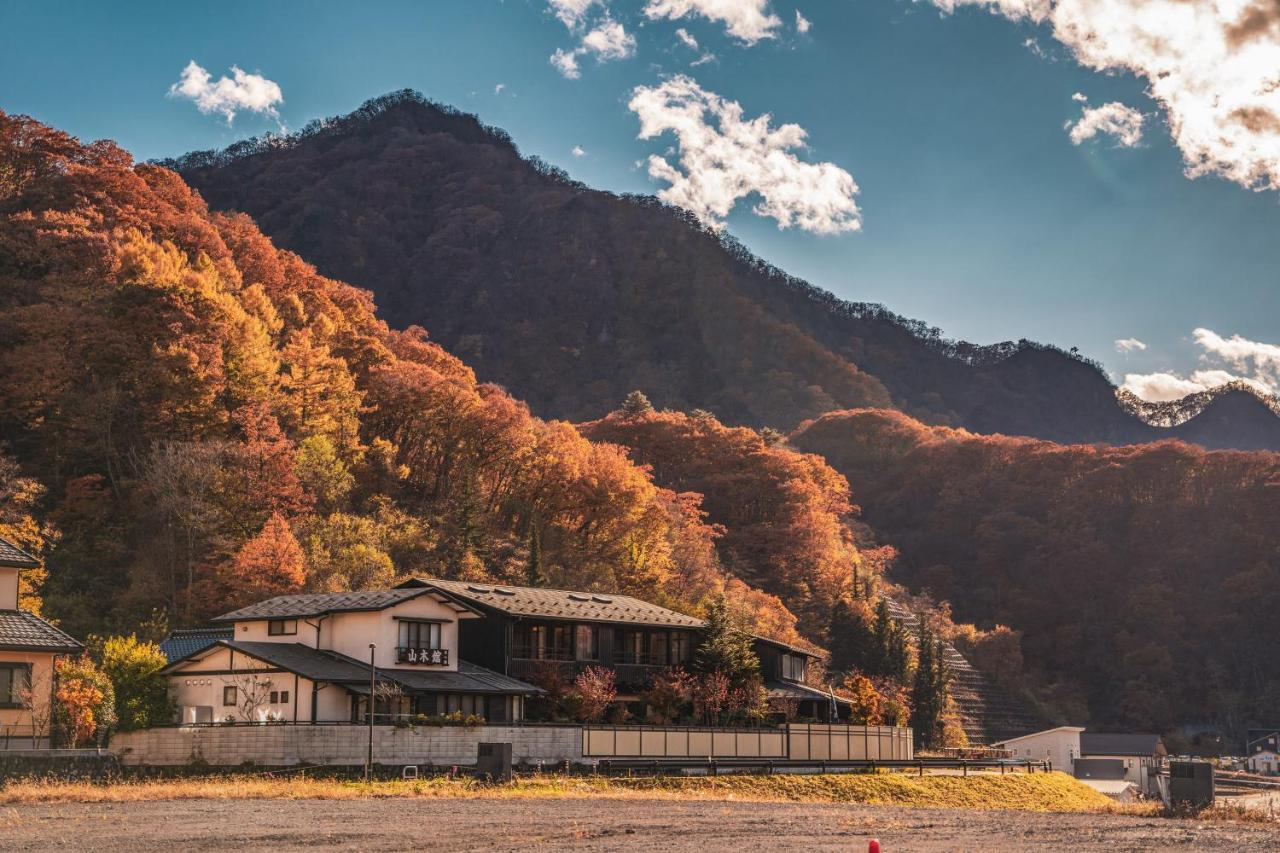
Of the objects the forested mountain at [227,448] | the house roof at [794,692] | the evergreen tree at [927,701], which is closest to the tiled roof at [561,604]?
the house roof at [794,692]

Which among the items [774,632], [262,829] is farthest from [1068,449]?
[262,829]

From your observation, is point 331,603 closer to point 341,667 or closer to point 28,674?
point 341,667

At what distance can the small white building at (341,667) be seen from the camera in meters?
44.6

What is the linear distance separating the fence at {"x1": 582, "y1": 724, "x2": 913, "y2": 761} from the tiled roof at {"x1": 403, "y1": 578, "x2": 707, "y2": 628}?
8679mm

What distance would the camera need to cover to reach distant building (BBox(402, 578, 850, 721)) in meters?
53.2

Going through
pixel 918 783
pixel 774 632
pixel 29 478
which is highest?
pixel 29 478

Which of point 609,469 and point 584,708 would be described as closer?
point 584,708

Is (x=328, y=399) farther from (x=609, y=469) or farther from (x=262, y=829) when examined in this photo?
(x=262, y=829)

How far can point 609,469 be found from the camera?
80.4m

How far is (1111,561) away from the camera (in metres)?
132

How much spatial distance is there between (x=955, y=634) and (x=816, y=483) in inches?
782

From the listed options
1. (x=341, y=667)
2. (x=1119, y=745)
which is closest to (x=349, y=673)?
(x=341, y=667)

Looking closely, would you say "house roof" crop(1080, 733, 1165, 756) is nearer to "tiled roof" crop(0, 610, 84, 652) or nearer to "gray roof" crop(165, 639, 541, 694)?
"gray roof" crop(165, 639, 541, 694)

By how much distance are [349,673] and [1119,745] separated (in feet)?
235
